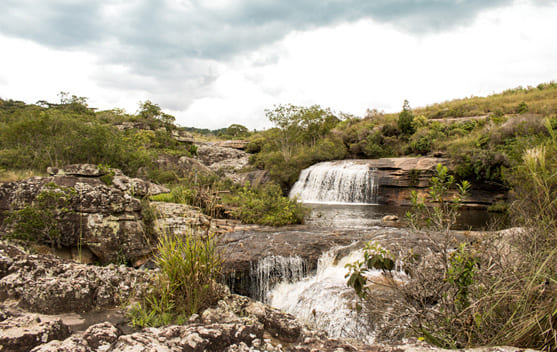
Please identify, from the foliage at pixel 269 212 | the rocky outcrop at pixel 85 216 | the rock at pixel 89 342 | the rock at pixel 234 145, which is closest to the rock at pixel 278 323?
the rock at pixel 89 342

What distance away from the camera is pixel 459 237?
6.76 meters

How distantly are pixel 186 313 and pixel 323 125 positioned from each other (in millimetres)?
29403

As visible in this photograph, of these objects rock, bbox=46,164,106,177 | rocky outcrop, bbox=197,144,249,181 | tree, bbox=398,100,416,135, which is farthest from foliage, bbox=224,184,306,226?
rocky outcrop, bbox=197,144,249,181

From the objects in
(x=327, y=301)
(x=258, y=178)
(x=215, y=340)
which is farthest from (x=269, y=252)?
(x=258, y=178)

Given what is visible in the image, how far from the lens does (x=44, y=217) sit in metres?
5.72

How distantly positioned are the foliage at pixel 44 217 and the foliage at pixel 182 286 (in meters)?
4.91

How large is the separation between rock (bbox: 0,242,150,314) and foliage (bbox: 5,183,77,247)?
4034mm

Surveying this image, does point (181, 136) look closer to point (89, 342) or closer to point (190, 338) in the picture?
point (89, 342)

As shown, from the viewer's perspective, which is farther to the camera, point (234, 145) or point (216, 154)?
point (234, 145)

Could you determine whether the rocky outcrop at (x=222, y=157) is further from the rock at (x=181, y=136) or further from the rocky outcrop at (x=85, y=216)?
the rocky outcrop at (x=85, y=216)

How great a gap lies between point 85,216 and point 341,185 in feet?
48.5

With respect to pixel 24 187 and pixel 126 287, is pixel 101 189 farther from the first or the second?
pixel 126 287

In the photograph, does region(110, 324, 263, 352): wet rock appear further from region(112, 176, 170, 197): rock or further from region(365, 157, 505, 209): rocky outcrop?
region(365, 157, 505, 209): rocky outcrop

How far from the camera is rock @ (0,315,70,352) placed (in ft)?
4.52
